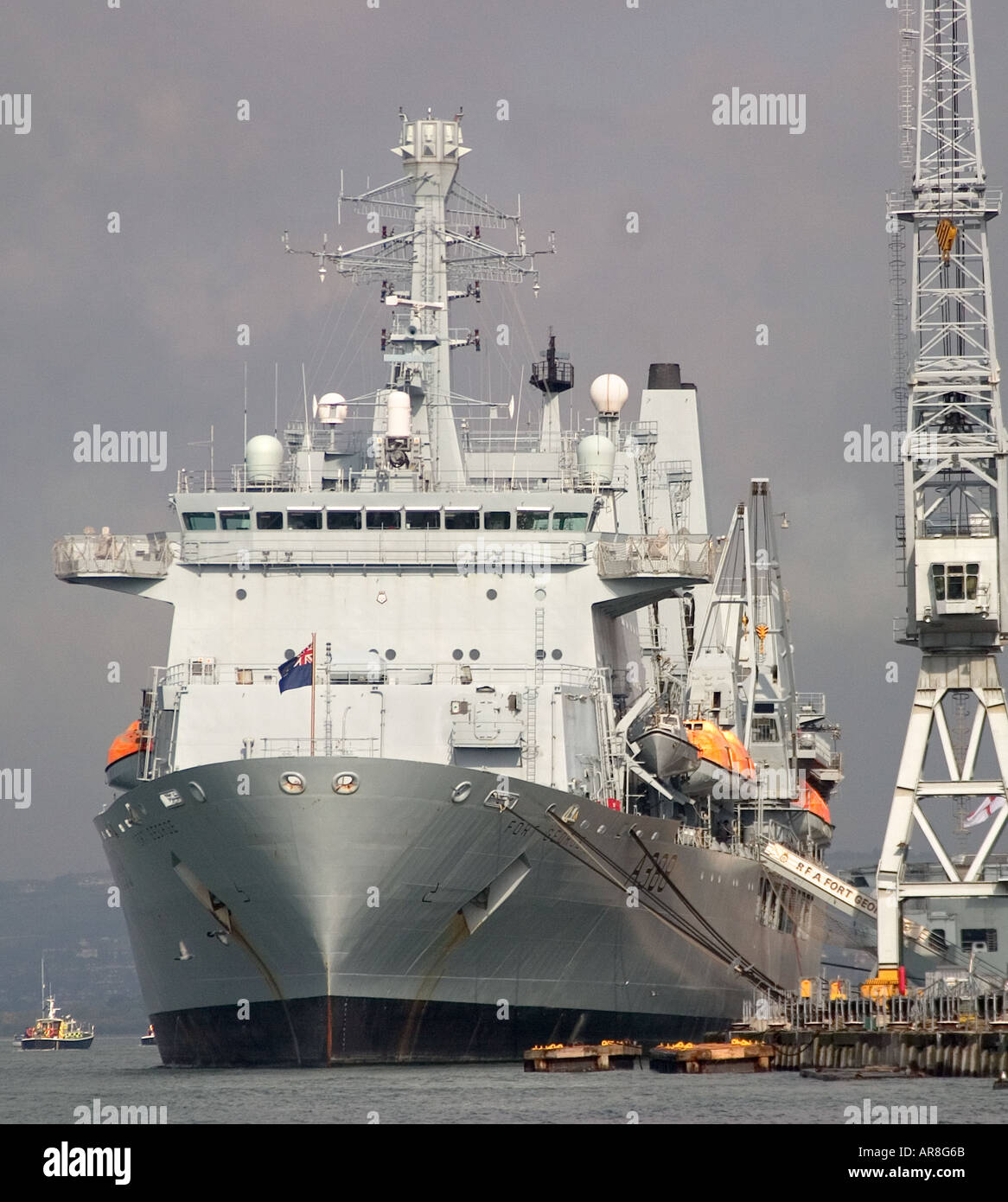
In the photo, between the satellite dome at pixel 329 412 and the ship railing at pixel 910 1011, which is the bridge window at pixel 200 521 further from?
the ship railing at pixel 910 1011

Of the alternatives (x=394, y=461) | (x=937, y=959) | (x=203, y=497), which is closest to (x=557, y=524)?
(x=394, y=461)

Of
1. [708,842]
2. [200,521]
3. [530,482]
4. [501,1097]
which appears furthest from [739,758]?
[501,1097]

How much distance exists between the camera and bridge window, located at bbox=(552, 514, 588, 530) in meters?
44.7

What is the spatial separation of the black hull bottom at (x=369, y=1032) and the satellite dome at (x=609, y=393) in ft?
47.4

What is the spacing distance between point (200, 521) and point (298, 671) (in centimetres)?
753

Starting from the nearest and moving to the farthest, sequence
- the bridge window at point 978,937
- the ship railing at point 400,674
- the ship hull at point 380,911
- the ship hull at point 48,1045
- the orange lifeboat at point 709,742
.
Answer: the ship hull at point 380,911, the ship railing at point 400,674, the orange lifeboat at point 709,742, the bridge window at point 978,937, the ship hull at point 48,1045

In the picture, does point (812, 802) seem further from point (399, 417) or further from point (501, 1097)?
point (501, 1097)

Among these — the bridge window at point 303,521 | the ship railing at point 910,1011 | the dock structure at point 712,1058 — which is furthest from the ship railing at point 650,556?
the dock structure at point 712,1058

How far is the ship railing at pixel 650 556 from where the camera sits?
4397 cm

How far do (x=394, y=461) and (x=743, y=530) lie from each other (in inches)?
872

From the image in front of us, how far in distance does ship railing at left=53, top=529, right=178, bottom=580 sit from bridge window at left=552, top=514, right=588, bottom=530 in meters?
7.53

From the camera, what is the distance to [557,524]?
44.7 meters
